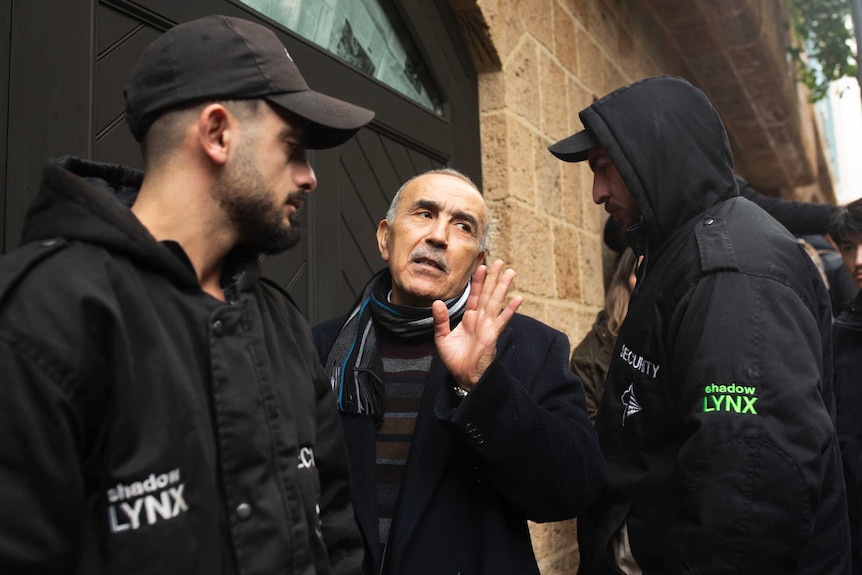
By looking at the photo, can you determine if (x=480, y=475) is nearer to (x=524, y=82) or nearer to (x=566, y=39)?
(x=524, y=82)

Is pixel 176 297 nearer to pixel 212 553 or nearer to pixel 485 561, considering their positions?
pixel 212 553

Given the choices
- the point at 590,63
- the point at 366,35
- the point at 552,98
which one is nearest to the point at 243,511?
the point at 366,35

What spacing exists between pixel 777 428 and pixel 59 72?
1642 millimetres

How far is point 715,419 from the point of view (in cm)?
145

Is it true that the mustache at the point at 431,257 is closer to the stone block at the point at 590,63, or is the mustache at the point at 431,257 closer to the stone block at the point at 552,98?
the stone block at the point at 552,98

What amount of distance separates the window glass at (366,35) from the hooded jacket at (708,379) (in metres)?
1.09

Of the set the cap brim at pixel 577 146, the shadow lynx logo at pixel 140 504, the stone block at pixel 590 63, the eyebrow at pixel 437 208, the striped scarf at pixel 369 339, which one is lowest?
the shadow lynx logo at pixel 140 504

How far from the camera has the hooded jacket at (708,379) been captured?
1.41 meters

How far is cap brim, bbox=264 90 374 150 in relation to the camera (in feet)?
4.08

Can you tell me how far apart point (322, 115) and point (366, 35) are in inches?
68.8

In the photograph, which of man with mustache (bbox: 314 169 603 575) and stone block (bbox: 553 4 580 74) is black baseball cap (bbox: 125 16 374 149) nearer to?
man with mustache (bbox: 314 169 603 575)

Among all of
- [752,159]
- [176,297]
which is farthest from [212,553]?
[752,159]

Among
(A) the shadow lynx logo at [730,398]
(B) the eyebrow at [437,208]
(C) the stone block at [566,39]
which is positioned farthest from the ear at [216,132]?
(C) the stone block at [566,39]

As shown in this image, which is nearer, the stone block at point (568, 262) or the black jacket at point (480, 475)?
the black jacket at point (480, 475)
